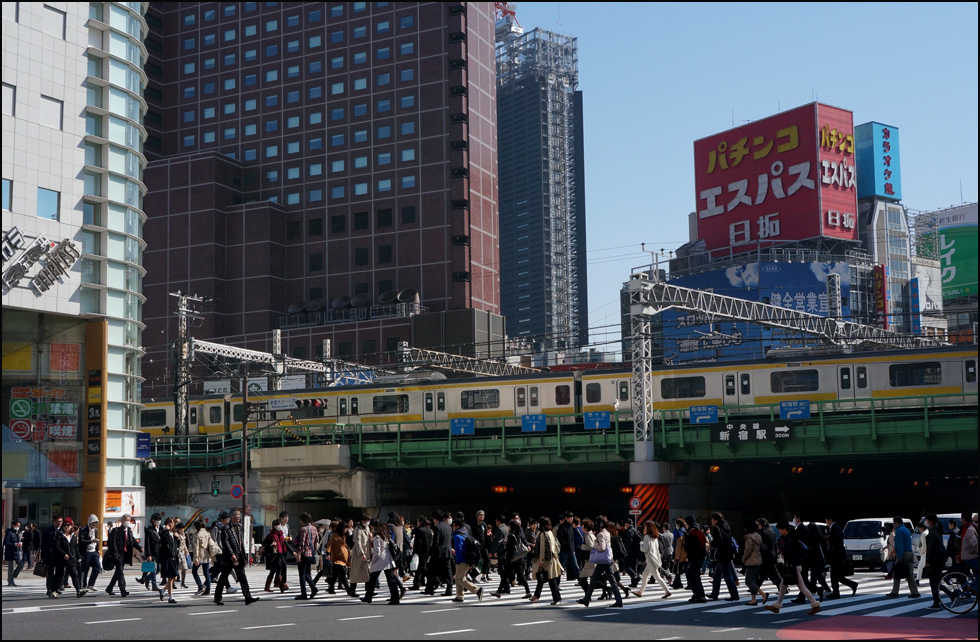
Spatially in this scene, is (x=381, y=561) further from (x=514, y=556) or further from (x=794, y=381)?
(x=794, y=381)

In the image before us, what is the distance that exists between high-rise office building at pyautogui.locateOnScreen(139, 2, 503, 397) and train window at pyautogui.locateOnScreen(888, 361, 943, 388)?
5178cm

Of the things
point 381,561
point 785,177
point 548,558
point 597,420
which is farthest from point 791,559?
point 785,177

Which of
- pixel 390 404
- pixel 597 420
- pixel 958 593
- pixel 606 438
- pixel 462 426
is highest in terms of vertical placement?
pixel 390 404

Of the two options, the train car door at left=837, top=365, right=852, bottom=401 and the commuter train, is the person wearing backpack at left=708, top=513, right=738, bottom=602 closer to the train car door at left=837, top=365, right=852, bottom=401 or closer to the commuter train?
the commuter train

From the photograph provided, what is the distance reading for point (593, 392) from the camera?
155ft

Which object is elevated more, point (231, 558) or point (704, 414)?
point (704, 414)

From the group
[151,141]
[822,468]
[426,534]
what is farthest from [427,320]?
[426,534]

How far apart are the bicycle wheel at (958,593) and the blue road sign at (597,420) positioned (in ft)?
84.3

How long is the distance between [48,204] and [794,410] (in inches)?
1042

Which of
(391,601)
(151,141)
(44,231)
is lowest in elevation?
(391,601)

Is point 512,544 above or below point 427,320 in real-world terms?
below

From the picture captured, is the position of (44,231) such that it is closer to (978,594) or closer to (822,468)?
(978,594)

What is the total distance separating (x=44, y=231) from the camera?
98.1 ft

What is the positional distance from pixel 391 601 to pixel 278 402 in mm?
32647
